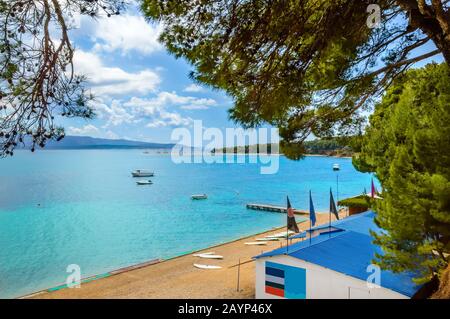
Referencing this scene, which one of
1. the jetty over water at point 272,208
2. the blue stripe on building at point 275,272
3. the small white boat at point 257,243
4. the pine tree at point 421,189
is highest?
the pine tree at point 421,189

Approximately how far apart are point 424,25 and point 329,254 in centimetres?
686

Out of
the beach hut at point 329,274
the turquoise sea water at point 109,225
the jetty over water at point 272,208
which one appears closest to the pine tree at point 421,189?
the beach hut at point 329,274

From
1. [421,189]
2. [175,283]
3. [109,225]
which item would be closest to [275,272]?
[421,189]

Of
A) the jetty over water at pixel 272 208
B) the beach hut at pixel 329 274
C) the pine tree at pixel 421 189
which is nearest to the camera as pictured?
the pine tree at pixel 421 189

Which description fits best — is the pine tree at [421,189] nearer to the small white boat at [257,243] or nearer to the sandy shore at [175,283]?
the sandy shore at [175,283]

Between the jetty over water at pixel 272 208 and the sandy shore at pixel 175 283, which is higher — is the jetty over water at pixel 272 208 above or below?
below

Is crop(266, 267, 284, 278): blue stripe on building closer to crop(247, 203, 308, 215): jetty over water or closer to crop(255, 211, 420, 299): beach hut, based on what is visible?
crop(255, 211, 420, 299): beach hut

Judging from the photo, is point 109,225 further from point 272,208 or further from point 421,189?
point 421,189

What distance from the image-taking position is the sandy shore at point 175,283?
15.0 meters

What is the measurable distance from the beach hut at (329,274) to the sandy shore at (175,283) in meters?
3.80

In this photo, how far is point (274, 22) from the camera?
506 cm

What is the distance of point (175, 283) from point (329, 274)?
9.45m
